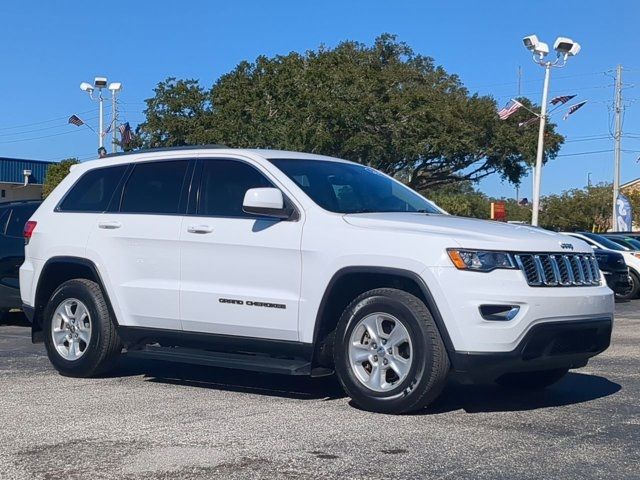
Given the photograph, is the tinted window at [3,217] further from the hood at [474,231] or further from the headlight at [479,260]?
the headlight at [479,260]

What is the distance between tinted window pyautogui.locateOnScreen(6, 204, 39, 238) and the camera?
1306cm

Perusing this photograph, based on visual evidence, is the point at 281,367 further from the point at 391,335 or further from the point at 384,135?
the point at 384,135

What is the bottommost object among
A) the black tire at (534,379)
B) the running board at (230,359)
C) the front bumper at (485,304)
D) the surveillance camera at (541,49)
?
the black tire at (534,379)

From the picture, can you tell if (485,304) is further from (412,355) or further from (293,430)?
(293,430)

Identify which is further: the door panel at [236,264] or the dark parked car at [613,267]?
the dark parked car at [613,267]

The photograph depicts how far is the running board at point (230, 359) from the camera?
6.85m

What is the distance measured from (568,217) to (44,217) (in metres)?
68.1

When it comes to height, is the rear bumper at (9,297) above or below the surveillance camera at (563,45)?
below

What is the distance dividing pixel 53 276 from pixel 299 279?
286cm

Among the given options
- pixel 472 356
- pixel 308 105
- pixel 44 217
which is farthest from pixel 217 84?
pixel 472 356

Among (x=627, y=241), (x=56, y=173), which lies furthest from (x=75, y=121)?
(x=627, y=241)

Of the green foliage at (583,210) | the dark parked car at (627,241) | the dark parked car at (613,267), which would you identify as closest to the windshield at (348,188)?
the dark parked car at (613,267)

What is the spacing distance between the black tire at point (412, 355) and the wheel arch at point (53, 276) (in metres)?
2.60

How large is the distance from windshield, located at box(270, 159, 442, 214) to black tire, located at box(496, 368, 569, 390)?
1480 mm
